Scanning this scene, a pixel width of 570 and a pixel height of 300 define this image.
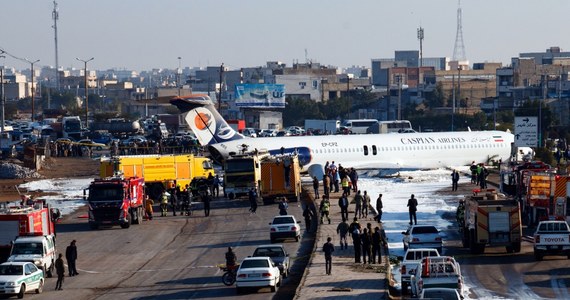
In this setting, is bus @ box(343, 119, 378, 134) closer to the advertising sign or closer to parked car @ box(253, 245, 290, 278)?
the advertising sign

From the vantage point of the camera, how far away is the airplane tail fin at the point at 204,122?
2680 inches

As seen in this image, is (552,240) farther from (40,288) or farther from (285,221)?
(40,288)

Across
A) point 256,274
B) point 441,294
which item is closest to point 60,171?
point 256,274

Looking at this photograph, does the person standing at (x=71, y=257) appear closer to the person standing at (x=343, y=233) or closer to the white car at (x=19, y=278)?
the white car at (x=19, y=278)

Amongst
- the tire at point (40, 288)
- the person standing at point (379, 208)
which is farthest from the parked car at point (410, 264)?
the person standing at point (379, 208)

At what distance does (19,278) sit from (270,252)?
717 cm

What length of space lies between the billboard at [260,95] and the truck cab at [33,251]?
120m

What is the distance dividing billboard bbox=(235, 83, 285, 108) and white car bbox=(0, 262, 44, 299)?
123 meters

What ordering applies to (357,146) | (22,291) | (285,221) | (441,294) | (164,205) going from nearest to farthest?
(441,294) → (22,291) → (285,221) → (164,205) → (357,146)

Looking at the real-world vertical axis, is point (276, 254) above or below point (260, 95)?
below

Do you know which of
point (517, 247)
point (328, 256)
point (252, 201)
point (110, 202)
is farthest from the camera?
point (252, 201)

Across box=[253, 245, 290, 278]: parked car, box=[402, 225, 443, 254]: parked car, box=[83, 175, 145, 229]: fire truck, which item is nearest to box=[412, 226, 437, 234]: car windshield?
box=[402, 225, 443, 254]: parked car

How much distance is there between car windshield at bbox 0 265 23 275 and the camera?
31266 millimetres

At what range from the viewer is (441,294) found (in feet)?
80.0
